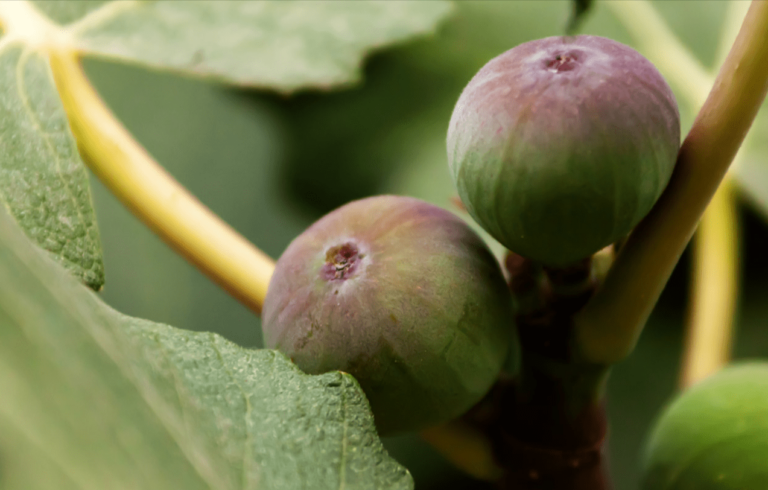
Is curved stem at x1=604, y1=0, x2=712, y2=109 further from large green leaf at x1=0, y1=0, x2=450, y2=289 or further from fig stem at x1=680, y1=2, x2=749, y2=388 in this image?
large green leaf at x1=0, y1=0, x2=450, y2=289

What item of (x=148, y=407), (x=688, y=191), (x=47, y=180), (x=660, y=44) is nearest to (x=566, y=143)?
(x=688, y=191)

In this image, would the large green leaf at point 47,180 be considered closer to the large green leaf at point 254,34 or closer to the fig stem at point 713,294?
the large green leaf at point 254,34

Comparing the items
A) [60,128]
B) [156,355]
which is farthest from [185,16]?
[156,355]

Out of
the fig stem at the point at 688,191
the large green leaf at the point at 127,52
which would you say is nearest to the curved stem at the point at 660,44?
the large green leaf at the point at 127,52

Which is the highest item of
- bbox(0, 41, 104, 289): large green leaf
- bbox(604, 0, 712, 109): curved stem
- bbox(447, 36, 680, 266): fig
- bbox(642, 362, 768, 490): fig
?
bbox(447, 36, 680, 266): fig

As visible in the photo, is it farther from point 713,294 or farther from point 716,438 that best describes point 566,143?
point 713,294

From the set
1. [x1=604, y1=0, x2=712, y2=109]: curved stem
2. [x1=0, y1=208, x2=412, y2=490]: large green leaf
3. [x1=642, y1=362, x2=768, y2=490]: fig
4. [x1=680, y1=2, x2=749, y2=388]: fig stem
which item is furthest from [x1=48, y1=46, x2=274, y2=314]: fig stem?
[x1=604, y1=0, x2=712, y2=109]: curved stem
